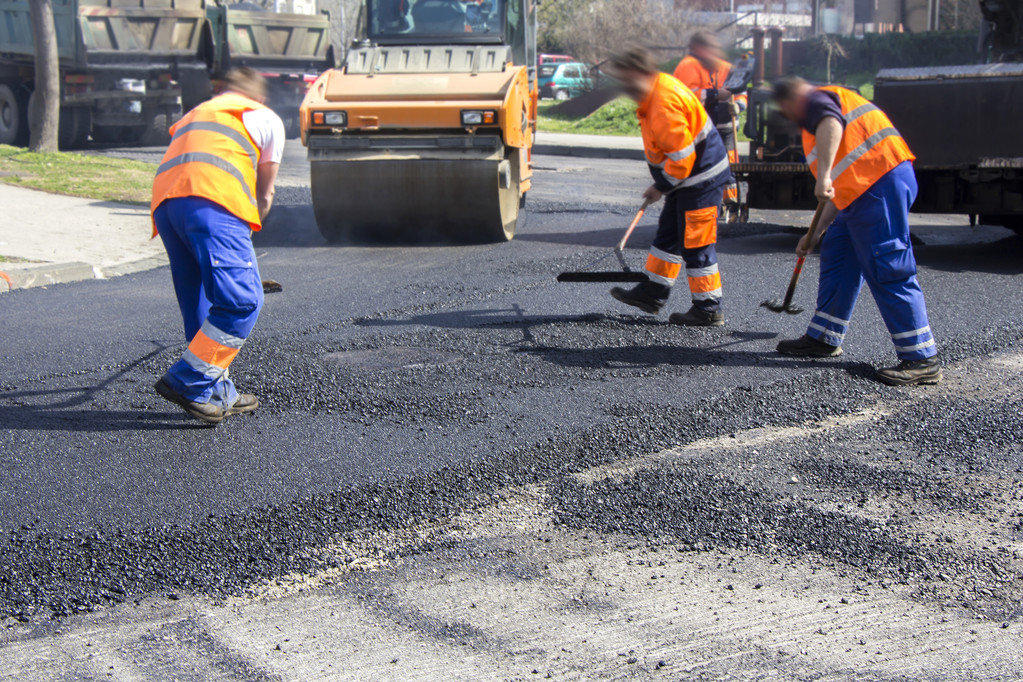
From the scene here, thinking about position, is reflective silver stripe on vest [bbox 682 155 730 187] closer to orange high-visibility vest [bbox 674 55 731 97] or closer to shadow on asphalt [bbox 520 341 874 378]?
shadow on asphalt [bbox 520 341 874 378]

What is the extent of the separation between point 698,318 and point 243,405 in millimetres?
2683

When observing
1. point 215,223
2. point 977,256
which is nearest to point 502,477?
point 215,223

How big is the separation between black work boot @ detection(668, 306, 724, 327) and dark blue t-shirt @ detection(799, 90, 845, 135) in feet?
4.22

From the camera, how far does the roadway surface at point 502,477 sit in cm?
275

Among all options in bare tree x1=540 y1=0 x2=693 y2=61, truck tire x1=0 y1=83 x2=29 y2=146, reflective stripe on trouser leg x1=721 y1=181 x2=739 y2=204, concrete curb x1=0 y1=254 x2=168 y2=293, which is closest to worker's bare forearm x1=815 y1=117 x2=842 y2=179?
reflective stripe on trouser leg x1=721 y1=181 x2=739 y2=204

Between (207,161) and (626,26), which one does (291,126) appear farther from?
(626,26)

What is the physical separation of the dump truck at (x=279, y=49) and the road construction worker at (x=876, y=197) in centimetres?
1337

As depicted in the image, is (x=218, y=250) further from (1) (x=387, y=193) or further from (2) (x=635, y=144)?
(2) (x=635, y=144)

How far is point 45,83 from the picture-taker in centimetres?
1452

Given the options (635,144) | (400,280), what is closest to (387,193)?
(400,280)

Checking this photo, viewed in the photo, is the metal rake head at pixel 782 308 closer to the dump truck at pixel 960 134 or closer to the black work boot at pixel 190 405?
the dump truck at pixel 960 134

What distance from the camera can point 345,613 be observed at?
2.78 meters

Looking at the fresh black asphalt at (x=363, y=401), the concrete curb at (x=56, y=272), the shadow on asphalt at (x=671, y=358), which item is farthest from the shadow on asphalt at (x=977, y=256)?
the concrete curb at (x=56, y=272)

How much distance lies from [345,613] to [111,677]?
1.96ft
